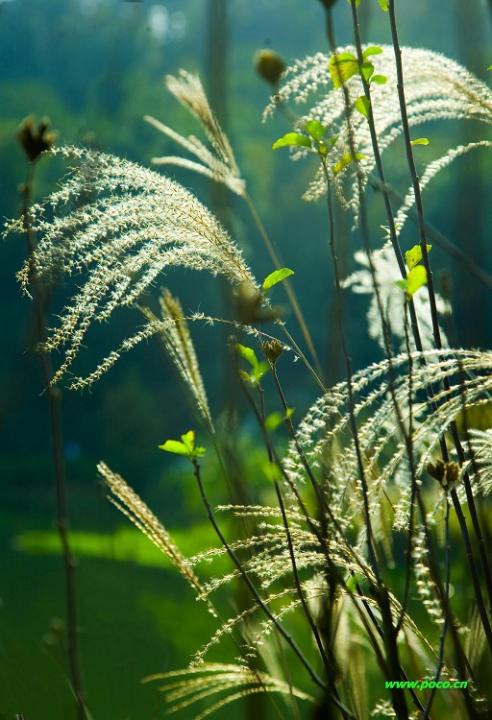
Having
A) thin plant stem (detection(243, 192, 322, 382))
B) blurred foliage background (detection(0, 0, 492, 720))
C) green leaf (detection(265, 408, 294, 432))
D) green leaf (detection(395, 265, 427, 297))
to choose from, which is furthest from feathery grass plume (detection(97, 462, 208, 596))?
blurred foliage background (detection(0, 0, 492, 720))

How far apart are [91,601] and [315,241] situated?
541 cm

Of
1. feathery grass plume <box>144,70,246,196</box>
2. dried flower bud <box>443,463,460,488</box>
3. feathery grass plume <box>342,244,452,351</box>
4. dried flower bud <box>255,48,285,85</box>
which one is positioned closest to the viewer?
dried flower bud <box>443,463,460,488</box>

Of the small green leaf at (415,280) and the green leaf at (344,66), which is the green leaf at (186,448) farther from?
the green leaf at (344,66)

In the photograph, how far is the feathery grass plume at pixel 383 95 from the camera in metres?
1.13

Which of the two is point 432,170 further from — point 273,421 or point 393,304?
point 393,304

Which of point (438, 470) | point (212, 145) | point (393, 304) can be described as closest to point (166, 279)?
point (393, 304)

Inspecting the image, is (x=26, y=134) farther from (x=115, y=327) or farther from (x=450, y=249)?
(x=115, y=327)

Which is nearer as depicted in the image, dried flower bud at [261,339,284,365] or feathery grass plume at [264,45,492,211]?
dried flower bud at [261,339,284,365]

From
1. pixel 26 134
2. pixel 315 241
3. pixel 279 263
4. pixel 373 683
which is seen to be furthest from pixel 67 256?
pixel 315 241

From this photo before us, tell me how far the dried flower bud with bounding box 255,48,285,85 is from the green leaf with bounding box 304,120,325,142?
0.11 meters

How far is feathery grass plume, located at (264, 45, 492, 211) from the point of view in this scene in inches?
44.6

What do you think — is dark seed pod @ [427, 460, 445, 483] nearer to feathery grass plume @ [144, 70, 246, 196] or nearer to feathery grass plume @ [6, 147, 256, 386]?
feathery grass plume @ [6, 147, 256, 386]

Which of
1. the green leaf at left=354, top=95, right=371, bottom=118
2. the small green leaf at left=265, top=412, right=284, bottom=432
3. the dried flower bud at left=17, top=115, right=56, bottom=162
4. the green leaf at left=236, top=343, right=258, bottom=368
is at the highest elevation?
the dried flower bud at left=17, top=115, right=56, bottom=162

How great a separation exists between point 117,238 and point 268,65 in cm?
32
